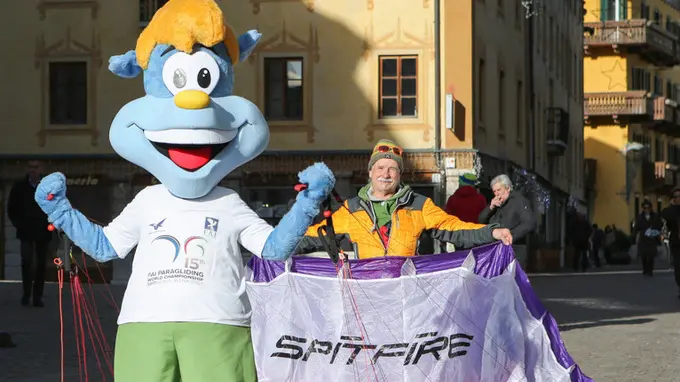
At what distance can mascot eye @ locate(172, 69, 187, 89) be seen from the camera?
7.07 meters

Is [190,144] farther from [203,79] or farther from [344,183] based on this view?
[344,183]

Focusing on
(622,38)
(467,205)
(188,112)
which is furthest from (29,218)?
(622,38)

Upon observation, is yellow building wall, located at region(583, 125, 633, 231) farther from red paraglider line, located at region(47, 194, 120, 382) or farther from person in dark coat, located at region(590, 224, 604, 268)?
red paraglider line, located at region(47, 194, 120, 382)

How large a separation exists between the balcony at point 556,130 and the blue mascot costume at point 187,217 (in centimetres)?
4019

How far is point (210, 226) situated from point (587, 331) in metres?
11.0

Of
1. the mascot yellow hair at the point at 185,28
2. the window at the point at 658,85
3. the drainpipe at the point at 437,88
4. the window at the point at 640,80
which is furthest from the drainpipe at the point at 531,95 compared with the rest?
the mascot yellow hair at the point at 185,28

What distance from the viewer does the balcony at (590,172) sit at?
66750 mm

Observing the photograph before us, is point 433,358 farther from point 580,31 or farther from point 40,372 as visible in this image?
point 580,31

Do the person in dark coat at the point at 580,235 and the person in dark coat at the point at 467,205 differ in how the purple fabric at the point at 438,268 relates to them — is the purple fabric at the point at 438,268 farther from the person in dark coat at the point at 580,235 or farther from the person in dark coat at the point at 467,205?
the person in dark coat at the point at 580,235

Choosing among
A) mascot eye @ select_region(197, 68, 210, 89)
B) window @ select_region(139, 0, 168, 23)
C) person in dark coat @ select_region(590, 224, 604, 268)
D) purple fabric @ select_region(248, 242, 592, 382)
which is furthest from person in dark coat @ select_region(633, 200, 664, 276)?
mascot eye @ select_region(197, 68, 210, 89)

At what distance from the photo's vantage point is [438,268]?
34.6 ft

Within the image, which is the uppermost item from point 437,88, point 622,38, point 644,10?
point 644,10

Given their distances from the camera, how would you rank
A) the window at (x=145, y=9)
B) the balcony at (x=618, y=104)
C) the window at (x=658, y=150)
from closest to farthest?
the window at (x=145, y=9)
the balcony at (x=618, y=104)
the window at (x=658, y=150)

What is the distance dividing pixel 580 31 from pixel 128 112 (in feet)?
176
